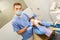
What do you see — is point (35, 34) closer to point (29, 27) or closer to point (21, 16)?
point (29, 27)

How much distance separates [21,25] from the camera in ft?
5.80

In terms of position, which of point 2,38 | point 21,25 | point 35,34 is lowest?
point 2,38

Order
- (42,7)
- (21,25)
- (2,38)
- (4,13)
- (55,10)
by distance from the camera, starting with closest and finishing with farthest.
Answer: (21,25) < (2,38) < (4,13) < (55,10) < (42,7)

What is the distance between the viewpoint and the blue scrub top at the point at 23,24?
173 centimetres

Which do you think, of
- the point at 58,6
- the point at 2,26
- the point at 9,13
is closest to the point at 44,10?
the point at 58,6

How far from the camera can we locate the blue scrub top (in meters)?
1.73

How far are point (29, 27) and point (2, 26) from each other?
0.54 meters

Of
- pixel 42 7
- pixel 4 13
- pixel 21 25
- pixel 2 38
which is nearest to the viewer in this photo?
pixel 21 25

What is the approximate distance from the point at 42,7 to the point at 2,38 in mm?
1212

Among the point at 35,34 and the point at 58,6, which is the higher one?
the point at 58,6

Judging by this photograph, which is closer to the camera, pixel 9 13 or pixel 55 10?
pixel 9 13

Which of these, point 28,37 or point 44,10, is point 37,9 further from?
point 28,37

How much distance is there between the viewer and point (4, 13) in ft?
7.43

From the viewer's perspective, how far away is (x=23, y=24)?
1.79 metres
